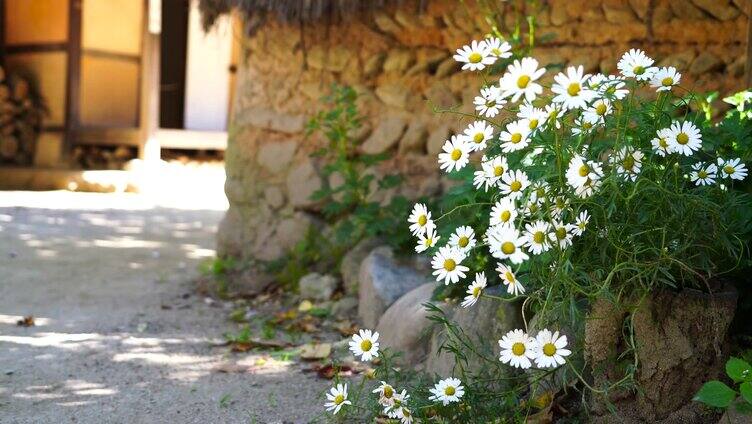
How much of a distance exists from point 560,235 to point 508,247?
5.0 inches

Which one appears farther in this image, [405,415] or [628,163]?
[405,415]

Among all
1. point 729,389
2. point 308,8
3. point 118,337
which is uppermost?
point 308,8

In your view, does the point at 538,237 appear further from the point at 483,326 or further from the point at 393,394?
the point at 483,326

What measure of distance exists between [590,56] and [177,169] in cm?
661

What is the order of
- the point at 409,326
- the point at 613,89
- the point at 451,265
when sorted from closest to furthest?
the point at 613,89, the point at 451,265, the point at 409,326

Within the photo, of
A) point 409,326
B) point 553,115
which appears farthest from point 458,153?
point 409,326

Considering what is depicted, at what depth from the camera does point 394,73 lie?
4.70 meters

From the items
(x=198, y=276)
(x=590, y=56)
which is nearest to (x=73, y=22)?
(x=198, y=276)

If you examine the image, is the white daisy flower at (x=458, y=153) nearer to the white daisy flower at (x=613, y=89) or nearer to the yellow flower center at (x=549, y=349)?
the white daisy flower at (x=613, y=89)

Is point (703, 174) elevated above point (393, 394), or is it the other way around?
point (703, 174)

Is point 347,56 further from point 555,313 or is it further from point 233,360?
point 555,313

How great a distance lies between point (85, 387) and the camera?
322cm

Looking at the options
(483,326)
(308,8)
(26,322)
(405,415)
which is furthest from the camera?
(308,8)

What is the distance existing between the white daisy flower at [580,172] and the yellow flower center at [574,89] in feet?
0.53
